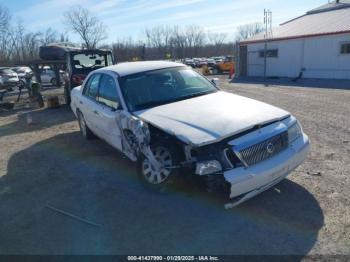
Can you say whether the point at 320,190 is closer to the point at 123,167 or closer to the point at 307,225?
the point at 307,225

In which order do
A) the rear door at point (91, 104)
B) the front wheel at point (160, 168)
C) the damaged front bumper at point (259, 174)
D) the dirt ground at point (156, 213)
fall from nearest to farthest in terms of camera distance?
the dirt ground at point (156, 213) → the damaged front bumper at point (259, 174) → the front wheel at point (160, 168) → the rear door at point (91, 104)

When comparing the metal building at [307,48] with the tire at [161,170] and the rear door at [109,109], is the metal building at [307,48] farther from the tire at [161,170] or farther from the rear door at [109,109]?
the tire at [161,170]

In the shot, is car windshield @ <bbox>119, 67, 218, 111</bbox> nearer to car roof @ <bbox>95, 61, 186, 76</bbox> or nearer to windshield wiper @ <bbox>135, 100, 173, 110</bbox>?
windshield wiper @ <bbox>135, 100, 173, 110</bbox>

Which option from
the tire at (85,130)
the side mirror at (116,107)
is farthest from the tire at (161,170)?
the tire at (85,130)

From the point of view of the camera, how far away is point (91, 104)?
237 inches

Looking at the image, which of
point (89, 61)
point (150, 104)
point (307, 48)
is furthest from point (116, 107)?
point (307, 48)

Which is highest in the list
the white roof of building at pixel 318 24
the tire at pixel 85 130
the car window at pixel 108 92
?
the white roof of building at pixel 318 24

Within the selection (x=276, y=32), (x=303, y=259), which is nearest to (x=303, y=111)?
(x=303, y=259)

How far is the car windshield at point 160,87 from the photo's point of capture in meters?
4.74

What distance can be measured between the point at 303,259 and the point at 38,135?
7259 mm

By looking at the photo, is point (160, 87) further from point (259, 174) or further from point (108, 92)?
point (259, 174)

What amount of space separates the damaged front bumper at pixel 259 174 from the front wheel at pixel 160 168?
0.77m

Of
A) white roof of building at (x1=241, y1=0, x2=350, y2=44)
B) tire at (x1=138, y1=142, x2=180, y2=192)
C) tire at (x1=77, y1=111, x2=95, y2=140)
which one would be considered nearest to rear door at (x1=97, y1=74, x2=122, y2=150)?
tire at (x1=138, y1=142, x2=180, y2=192)

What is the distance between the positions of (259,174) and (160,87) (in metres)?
2.28
